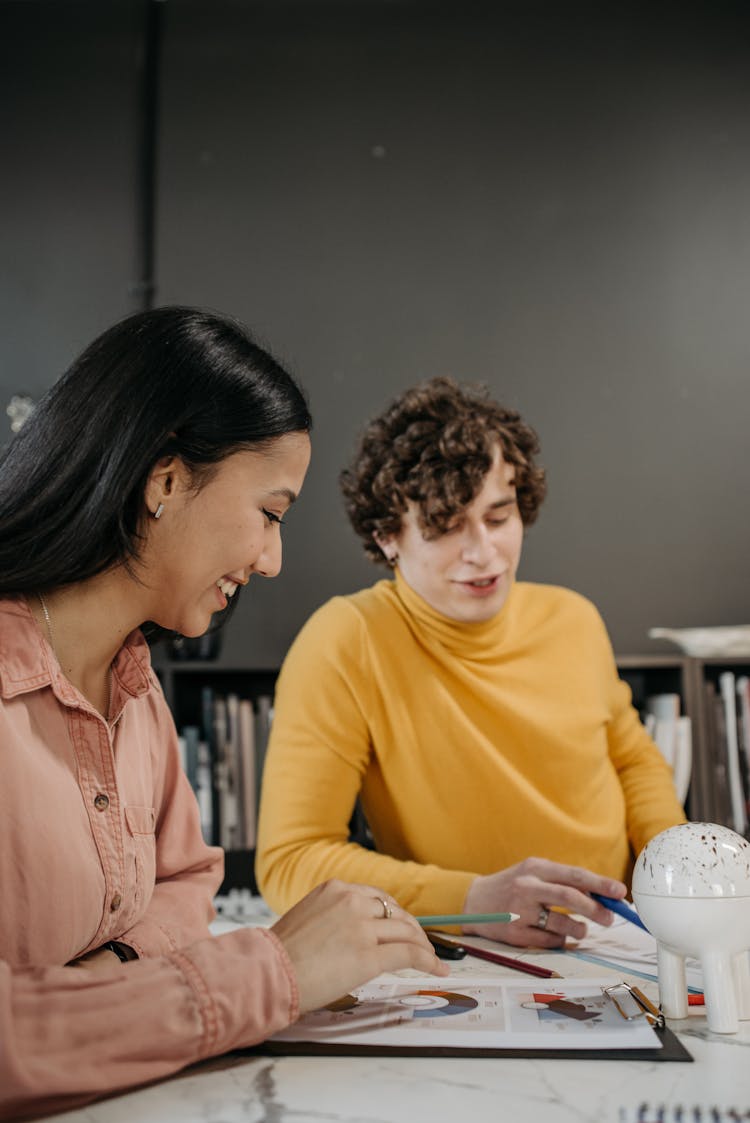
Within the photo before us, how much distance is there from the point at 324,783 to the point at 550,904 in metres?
0.46

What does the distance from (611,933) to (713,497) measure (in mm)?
1766

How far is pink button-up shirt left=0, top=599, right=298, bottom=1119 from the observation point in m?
0.73

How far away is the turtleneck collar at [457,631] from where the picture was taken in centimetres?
177

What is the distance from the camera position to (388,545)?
1896 mm

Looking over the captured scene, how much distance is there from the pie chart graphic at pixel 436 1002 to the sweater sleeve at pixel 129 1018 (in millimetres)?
170

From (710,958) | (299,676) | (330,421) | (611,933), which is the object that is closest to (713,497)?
(330,421)

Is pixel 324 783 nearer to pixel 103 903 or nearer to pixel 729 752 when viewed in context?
pixel 103 903

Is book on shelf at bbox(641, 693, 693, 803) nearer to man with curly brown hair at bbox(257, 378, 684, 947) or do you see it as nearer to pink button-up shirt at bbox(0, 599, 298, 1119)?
man with curly brown hair at bbox(257, 378, 684, 947)

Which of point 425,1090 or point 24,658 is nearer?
point 425,1090

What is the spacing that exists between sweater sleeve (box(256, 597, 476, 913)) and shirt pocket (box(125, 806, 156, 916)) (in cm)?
41

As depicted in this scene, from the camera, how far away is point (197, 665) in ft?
8.00

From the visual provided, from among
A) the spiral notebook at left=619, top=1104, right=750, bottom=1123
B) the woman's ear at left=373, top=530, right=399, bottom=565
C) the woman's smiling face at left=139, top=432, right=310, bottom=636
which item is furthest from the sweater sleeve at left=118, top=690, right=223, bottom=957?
the woman's ear at left=373, top=530, right=399, bottom=565

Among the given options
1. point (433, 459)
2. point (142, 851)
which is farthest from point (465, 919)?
point (433, 459)

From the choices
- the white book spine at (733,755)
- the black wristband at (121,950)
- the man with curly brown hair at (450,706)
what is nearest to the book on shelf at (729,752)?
the white book spine at (733,755)
